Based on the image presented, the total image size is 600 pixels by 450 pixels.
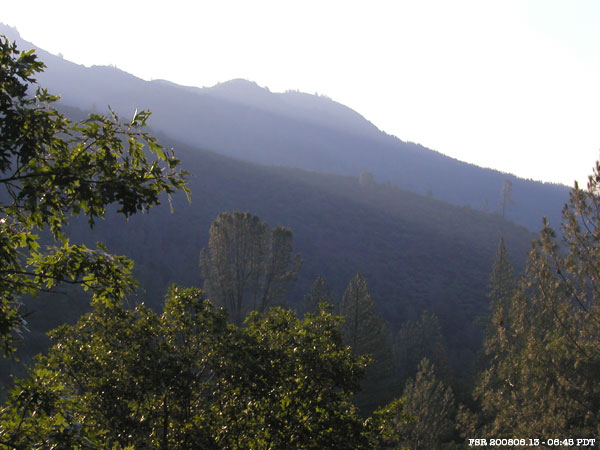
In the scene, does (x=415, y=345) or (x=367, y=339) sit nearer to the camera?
(x=367, y=339)

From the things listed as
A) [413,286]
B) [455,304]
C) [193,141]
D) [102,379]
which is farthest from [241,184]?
[193,141]

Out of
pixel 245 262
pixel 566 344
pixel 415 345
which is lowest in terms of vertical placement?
pixel 415 345

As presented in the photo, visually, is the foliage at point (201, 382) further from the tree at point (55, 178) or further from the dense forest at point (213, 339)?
the tree at point (55, 178)

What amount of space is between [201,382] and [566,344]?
40.5 ft

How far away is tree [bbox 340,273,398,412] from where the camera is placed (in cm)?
3256

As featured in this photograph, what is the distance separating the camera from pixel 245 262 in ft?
107

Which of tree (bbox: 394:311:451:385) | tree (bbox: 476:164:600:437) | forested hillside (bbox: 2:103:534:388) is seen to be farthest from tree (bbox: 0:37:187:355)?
tree (bbox: 394:311:451:385)

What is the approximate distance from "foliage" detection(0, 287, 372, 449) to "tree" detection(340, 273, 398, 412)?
956 inches

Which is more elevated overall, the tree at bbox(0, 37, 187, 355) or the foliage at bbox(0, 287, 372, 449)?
the tree at bbox(0, 37, 187, 355)

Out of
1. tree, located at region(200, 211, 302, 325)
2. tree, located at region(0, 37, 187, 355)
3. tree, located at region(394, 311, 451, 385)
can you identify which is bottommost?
tree, located at region(394, 311, 451, 385)

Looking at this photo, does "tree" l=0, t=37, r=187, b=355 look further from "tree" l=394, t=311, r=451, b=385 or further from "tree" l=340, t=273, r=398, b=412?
"tree" l=394, t=311, r=451, b=385

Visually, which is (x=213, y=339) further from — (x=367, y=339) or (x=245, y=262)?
(x=367, y=339)

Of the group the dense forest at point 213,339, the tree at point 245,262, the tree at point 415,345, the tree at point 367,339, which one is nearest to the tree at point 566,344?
the dense forest at point 213,339

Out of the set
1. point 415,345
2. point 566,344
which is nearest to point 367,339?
point 415,345
